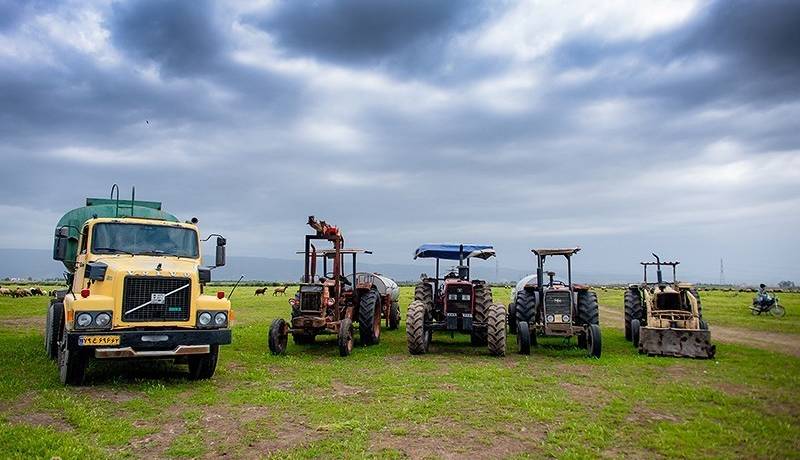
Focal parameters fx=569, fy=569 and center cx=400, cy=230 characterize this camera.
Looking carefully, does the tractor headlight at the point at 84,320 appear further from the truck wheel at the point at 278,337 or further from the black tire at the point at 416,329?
the black tire at the point at 416,329

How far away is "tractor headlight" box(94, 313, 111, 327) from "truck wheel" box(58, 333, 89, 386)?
1.81 ft

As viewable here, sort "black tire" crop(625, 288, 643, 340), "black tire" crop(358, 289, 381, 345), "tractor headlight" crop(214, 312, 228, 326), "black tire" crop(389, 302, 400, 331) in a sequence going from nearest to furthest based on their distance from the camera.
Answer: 1. "tractor headlight" crop(214, 312, 228, 326)
2. "black tire" crop(358, 289, 381, 345)
3. "black tire" crop(625, 288, 643, 340)
4. "black tire" crop(389, 302, 400, 331)

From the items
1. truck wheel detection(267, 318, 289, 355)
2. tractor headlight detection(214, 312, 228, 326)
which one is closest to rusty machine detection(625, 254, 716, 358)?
truck wheel detection(267, 318, 289, 355)

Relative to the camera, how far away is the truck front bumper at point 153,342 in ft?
30.3

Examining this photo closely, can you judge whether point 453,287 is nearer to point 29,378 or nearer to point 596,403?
point 596,403

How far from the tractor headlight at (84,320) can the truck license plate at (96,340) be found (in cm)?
22

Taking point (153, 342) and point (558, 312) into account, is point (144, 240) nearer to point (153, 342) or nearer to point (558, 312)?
point (153, 342)

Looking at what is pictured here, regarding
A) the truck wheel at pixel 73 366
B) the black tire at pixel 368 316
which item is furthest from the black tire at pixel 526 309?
the truck wheel at pixel 73 366

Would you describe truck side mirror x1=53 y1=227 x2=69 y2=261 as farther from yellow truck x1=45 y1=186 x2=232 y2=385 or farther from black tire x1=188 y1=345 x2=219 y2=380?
black tire x1=188 y1=345 x2=219 y2=380

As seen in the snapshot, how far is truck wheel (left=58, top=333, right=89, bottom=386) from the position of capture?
9.50m

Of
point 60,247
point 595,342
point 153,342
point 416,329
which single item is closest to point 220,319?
point 153,342

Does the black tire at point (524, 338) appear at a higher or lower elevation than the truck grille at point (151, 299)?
lower

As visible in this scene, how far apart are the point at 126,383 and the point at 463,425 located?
20.5 feet

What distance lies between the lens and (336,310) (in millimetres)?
15055
